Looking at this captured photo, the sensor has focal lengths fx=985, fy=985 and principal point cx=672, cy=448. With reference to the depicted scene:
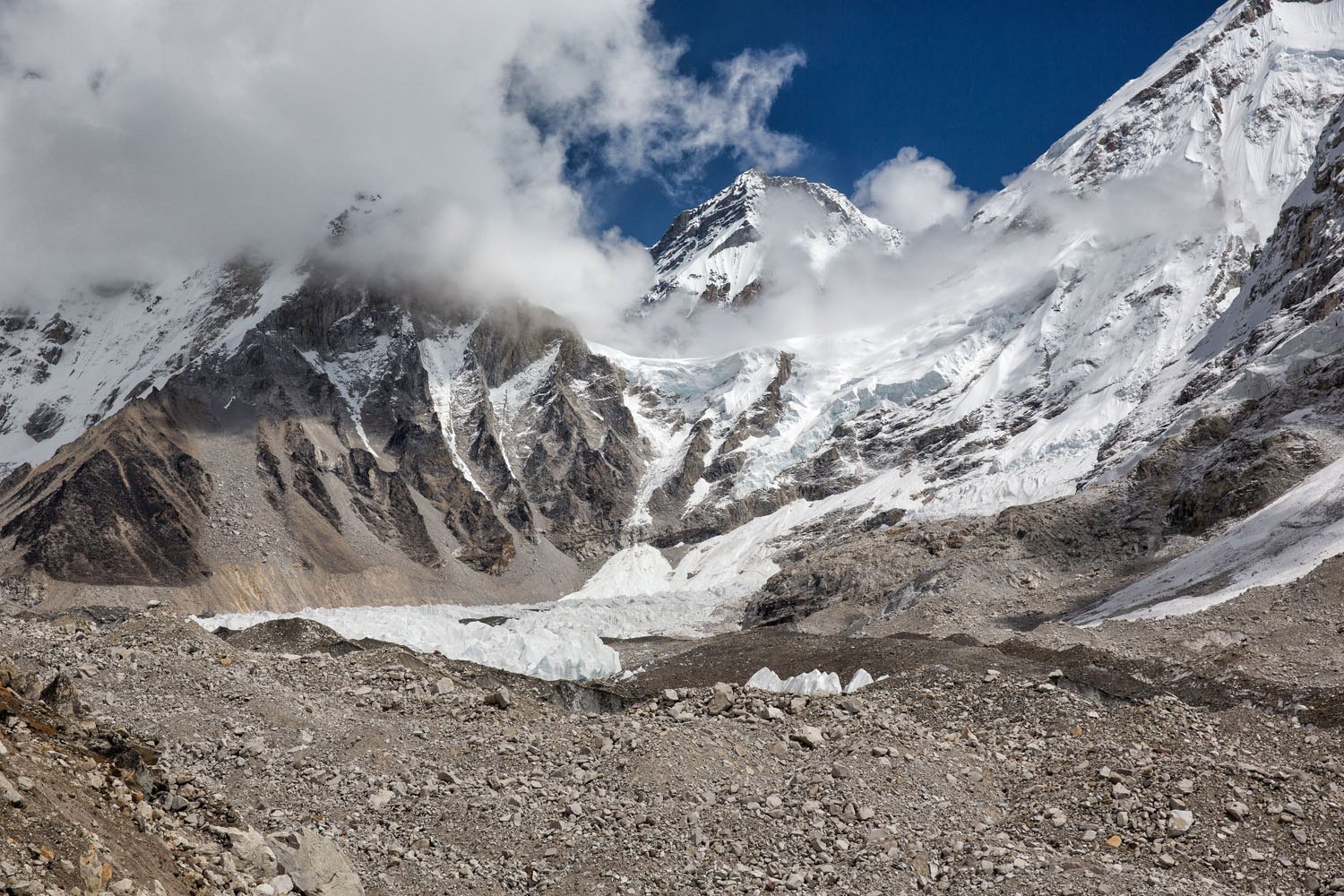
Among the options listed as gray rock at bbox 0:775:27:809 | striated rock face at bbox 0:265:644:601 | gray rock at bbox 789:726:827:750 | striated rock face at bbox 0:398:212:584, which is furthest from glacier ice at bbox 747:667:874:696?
striated rock face at bbox 0:265:644:601

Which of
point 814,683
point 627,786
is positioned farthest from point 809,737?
point 814,683

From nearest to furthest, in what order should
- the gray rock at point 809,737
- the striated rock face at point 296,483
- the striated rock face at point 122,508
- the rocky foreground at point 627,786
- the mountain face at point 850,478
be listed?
the rocky foreground at point 627,786 → the gray rock at point 809,737 → the mountain face at point 850,478 → the striated rock face at point 122,508 → the striated rock face at point 296,483

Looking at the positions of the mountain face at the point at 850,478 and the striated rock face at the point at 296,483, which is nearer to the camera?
the mountain face at the point at 850,478

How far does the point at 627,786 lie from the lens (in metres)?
16.5

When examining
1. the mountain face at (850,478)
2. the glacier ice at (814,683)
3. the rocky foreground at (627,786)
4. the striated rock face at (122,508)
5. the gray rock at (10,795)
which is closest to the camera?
the gray rock at (10,795)

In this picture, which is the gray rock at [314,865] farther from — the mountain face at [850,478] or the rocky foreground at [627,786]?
the mountain face at [850,478]

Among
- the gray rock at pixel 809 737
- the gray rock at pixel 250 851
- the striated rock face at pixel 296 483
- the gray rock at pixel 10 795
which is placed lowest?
the gray rock at pixel 250 851

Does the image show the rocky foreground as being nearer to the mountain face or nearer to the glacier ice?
the glacier ice

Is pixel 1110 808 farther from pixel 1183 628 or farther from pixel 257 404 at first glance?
pixel 257 404

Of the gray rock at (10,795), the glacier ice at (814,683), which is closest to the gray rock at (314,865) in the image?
the gray rock at (10,795)

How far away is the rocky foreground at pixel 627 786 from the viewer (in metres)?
12.4

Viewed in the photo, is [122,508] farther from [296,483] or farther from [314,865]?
[314,865]

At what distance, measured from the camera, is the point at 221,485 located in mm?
139875

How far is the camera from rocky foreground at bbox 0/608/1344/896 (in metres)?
12.4
